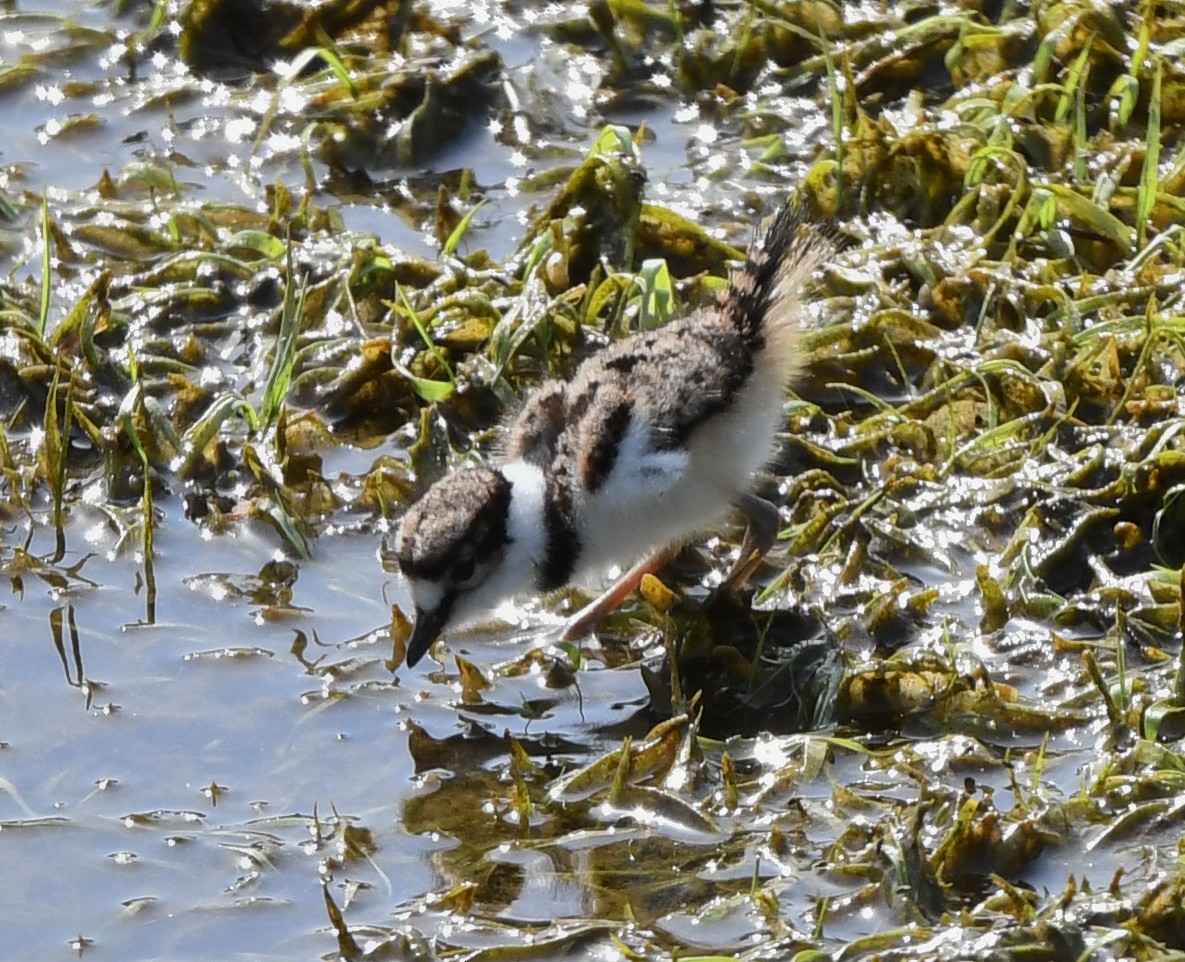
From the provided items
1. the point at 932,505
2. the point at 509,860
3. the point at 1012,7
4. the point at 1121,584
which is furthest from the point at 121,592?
the point at 1012,7

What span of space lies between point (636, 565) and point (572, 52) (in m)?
3.09

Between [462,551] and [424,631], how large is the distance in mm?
221

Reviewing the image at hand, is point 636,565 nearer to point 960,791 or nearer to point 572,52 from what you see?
point 960,791

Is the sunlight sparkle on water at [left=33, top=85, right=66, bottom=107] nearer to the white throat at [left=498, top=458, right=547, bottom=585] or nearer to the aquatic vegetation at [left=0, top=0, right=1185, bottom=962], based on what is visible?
the aquatic vegetation at [left=0, top=0, right=1185, bottom=962]

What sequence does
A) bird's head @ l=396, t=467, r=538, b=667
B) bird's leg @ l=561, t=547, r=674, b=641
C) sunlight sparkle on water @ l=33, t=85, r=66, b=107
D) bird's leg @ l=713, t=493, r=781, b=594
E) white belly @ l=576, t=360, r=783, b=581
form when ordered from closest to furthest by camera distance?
bird's head @ l=396, t=467, r=538, b=667, white belly @ l=576, t=360, r=783, b=581, bird's leg @ l=561, t=547, r=674, b=641, bird's leg @ l=713, t=493, r=781, b=594, sunlight sparkle on water @ l=33, t=85, r=66, b=107

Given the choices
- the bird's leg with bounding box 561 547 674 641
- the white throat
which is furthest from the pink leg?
the white throat

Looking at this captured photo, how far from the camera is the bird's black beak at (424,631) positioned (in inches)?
186

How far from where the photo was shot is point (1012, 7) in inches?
288

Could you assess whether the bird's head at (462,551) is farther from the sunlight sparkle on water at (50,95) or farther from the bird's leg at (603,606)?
the sunlight sparkle on water at (50,95)

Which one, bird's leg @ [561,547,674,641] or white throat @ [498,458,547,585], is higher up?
white throat @ [498,458,547,585]

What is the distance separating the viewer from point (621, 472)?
4.81 meters

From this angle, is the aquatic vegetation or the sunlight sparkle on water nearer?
the aquatic vegetation

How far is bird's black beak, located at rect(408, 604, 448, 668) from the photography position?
4723 mm

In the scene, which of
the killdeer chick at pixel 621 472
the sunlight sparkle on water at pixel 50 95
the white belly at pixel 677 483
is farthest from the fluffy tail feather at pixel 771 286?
the sunlight sparkle on water at pixel 50 95
